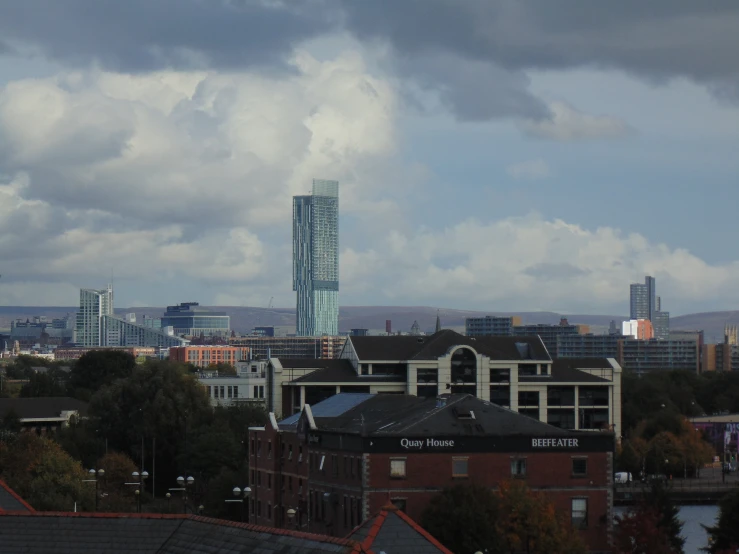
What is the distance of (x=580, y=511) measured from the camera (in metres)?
87.1

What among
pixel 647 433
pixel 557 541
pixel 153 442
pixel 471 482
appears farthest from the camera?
pixel 647 433

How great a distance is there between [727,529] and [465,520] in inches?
498

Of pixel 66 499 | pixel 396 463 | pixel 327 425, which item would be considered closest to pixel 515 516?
pixel 396 463

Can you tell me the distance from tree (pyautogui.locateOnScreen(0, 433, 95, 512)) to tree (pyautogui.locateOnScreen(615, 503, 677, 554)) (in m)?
28.7

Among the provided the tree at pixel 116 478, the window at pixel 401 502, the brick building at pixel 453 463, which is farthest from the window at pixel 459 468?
the tree at pixel 116 478

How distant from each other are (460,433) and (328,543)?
2147 inches

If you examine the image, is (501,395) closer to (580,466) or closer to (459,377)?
(459,377)

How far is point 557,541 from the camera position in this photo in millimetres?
76562

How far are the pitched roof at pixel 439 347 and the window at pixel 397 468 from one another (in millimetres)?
68658

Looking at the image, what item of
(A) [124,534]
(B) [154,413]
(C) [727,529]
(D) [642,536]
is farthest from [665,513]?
(B) [154,413]

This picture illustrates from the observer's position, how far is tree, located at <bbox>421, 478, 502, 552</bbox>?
7656cm

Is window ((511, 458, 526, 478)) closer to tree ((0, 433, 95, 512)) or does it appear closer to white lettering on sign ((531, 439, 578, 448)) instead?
white lettering on sign ((531, 439, 578, 448))

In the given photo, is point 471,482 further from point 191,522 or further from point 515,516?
point 191,522

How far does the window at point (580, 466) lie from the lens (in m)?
88.0
